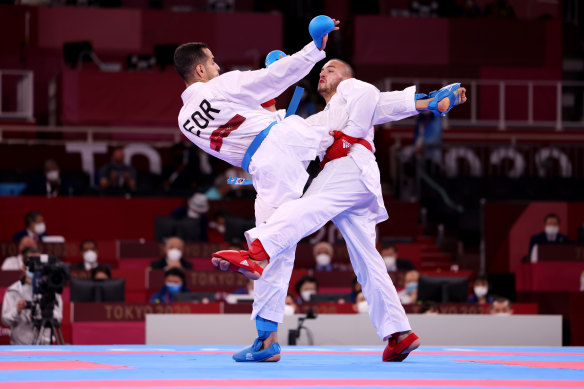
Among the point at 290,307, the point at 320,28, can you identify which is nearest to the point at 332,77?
the point at 320,28

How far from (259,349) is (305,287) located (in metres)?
6.02

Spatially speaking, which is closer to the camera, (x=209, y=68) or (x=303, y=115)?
(x=209, y=68)

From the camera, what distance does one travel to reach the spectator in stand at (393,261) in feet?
40.6

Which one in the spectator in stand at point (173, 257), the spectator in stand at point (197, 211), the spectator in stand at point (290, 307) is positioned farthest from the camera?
the spectator in stand at point (197, 211)

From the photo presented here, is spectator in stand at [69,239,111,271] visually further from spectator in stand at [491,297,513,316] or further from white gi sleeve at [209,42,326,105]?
white gi sleeve at [209,42,326,105]

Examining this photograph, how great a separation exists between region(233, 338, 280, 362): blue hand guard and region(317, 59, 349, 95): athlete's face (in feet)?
5.40

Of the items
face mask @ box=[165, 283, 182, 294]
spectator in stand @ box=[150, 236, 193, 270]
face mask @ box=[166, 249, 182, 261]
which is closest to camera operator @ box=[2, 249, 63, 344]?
face mask @ box=[165, 283, 182, 294]

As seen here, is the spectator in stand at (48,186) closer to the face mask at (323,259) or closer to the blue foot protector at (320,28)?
the face mask at (323,259)

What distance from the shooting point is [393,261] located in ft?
40.8

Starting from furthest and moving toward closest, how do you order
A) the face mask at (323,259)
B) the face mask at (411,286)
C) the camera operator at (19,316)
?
the face mask at (323,259)
the face mask at (411,286)
the camera operator at (19,316)

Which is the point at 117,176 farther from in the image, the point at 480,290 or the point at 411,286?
the point at 480,290

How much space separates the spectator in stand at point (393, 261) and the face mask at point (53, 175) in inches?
199

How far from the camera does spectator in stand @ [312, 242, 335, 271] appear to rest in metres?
12.5

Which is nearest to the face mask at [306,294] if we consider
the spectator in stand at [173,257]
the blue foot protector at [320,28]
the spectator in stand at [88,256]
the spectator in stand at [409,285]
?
the spectator in stand at [409,285]
